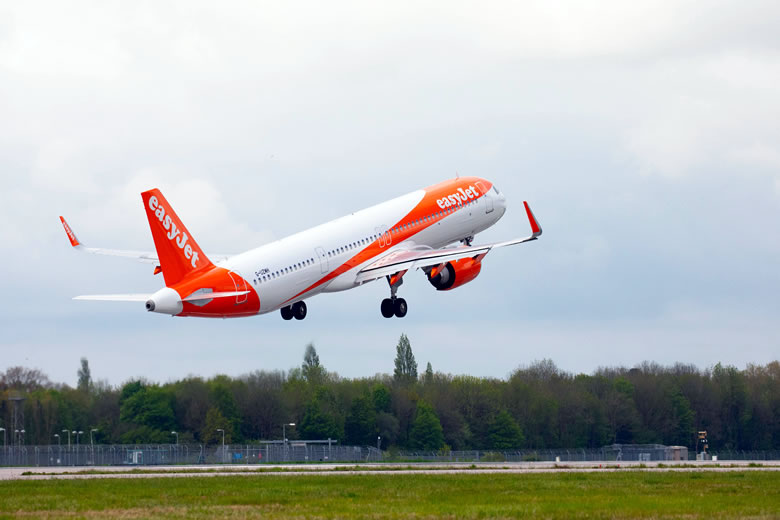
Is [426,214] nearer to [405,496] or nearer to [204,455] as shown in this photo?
[405,496]

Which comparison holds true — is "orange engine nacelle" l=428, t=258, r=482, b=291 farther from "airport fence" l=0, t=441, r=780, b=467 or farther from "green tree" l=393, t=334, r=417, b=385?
"green tree" l=393, t=334, r=417, b=385

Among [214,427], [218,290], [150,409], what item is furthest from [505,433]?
[218,290]

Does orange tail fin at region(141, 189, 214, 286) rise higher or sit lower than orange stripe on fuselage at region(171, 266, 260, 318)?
higher

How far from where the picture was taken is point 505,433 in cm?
15412

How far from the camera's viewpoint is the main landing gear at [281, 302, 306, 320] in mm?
76062

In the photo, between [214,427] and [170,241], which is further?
[214,427]

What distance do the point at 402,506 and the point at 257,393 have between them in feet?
293

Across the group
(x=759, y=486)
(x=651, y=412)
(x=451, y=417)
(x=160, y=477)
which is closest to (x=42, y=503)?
(x=160, y=477)

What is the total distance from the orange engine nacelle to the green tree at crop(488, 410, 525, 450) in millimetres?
76713

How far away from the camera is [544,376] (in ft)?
566

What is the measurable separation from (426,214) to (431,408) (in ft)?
247

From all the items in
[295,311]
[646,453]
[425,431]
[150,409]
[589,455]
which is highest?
[295,311]

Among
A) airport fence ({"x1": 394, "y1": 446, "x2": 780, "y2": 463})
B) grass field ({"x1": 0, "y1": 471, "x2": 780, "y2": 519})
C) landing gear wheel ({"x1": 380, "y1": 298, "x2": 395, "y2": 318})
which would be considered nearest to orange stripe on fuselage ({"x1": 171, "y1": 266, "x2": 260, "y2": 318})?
grass field ({"x1": 0, "y1": 471, "x2": 780, "y2": 519})

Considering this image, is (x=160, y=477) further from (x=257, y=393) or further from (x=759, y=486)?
(x=257, y=393)
